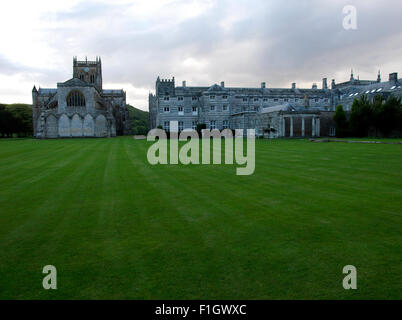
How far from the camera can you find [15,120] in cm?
7138

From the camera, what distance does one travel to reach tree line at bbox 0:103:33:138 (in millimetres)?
68744

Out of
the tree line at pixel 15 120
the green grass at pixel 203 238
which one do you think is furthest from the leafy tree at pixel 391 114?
the tree line at pixel 15 120

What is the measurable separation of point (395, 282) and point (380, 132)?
157 ft

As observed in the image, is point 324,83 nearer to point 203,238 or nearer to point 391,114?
point 391,114

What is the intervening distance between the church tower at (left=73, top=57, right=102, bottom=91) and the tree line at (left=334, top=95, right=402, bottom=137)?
206 ft

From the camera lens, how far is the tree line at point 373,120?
42.7 m

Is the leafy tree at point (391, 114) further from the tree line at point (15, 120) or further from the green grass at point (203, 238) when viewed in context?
the tree line at point (15, 120)

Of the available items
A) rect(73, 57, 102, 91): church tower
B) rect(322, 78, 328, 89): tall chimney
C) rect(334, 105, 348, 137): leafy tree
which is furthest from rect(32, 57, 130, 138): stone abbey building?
rect(322, 78, 328, 89): tall chimney

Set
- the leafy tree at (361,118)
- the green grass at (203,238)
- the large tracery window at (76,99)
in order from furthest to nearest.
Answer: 1. the large tracery window at (76,99)
2. the leafy tree at (361,118)
3. the green grass at (203,238)

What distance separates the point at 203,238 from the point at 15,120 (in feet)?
256

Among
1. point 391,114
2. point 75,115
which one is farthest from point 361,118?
point 75,115

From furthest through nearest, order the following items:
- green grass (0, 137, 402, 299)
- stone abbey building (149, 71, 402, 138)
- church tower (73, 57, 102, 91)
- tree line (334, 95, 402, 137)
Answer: church tower (73, 57, 102, 91), stone abbey building (149, 71, 402, 138), tree line (334, 95, 402, 137), green grass (0, 137, 402, 299)

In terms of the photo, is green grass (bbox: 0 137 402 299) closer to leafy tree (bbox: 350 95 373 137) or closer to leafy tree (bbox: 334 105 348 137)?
leafy tree (bbox: 350 95 373 137)

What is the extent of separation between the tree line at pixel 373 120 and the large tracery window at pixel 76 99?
1867 inches
